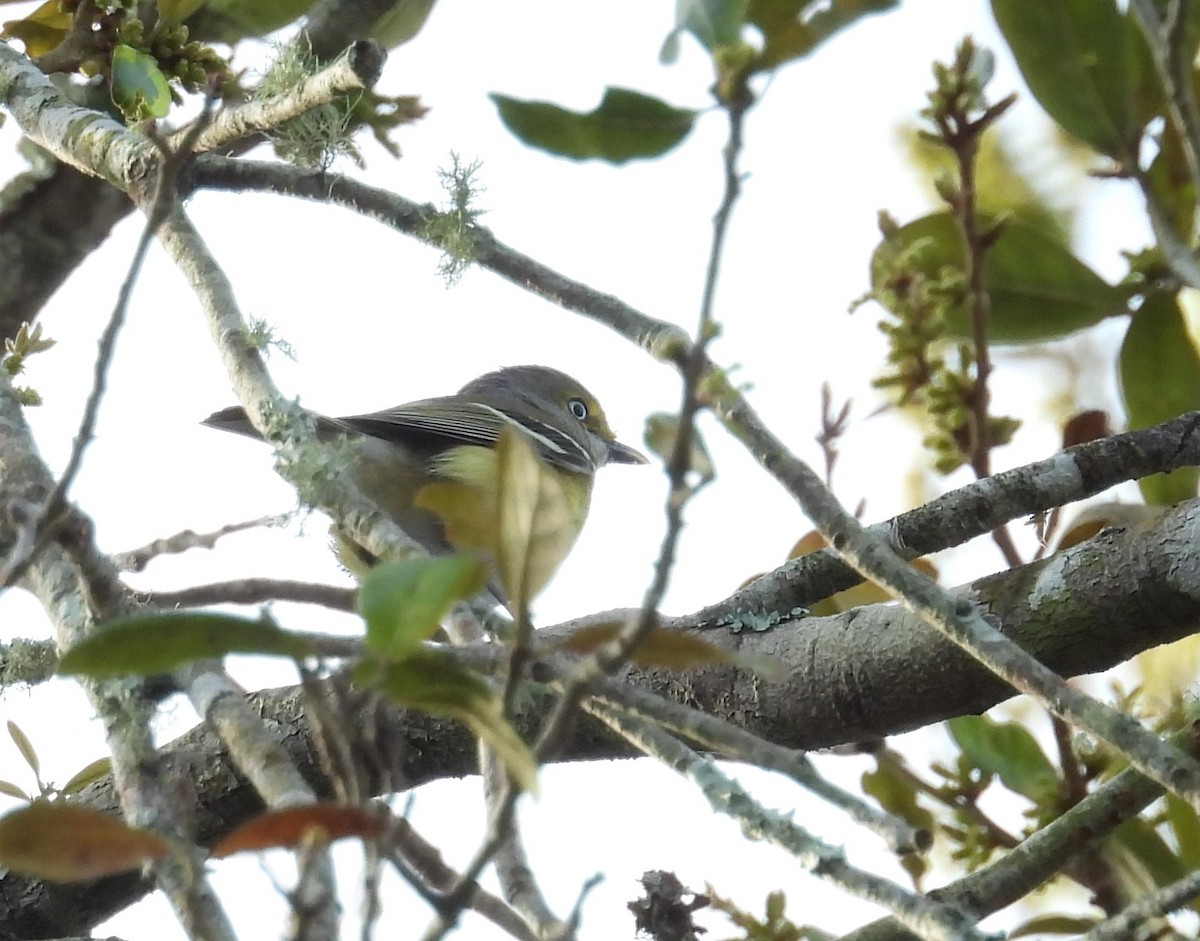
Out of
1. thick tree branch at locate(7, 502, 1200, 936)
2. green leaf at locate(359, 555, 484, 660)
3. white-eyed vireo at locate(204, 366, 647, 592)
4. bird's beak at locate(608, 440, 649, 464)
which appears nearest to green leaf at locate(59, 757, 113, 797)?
thick tree branch at locate(7, 502, 1200, 936)

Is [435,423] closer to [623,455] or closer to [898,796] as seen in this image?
[623,455]

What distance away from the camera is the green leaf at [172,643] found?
104 cm

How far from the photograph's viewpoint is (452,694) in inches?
40.6

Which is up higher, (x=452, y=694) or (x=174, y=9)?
(x=174, y=9)

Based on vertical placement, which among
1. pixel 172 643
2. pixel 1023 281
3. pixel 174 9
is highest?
pixel 174 9

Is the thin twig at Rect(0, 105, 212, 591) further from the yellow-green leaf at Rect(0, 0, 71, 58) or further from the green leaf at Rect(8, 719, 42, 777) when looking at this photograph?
the yellow-green leaf at Rect(0, 0, 71, 58)

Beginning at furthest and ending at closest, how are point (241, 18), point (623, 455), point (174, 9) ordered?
1. point (623, 455)
2. point (241, 18)
3. point (174, 9)

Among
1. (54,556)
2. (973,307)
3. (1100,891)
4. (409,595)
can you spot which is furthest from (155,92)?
(1100,891)

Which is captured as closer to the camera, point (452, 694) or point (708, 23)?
point (452, 694)

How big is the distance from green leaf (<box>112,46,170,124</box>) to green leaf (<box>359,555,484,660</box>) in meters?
1.84

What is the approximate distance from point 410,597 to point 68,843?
0.33m

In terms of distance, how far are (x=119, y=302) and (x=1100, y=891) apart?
1.69 metres

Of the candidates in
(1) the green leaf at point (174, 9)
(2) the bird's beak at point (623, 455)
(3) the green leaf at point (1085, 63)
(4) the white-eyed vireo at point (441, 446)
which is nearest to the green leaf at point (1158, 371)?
(3) the green leaf at point (1085, 63)

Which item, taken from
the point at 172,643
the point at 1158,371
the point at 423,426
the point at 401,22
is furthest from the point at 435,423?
the point at 172,643
